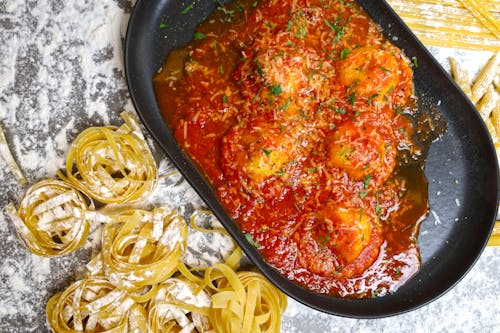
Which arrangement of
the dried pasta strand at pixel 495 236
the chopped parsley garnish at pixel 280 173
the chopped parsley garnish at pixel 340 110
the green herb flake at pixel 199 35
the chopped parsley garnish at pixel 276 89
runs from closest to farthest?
the chopped parsley garnish at pixel 276 89
the chopped parsley garnish at pixel 280 173
the chopped parsley garnish at pixel 340 110
the green herb flake at pixel 199 35
the dried pasta strand at pixel 495 236

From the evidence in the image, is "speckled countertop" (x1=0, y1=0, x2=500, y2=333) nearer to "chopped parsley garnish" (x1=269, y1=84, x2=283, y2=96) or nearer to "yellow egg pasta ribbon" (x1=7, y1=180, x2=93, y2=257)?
"yellow egg pasta ribbon" (x1=7, y1=180, x2=93, y2=257)

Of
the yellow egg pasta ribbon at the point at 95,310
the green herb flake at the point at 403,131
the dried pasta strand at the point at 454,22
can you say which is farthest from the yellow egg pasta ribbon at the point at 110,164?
the dried pasta strand at the point at 454,22

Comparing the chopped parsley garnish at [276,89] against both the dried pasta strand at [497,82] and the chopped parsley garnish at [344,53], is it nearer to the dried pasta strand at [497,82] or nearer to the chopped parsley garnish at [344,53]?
the chopped parsley garnish at [344,53]

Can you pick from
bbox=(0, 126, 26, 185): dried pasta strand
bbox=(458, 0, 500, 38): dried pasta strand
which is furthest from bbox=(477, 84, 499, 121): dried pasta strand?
bbox=(0, 126, 26, 185): dried pasta strand

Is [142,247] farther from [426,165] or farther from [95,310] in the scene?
[426,165]

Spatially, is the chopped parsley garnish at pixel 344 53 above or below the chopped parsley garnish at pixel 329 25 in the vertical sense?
below

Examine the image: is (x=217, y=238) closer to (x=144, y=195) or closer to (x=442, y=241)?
(x=144, y=195)

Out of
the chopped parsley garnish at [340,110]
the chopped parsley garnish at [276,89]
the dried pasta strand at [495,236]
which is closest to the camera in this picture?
the chopped parsley garnish at [276,89]

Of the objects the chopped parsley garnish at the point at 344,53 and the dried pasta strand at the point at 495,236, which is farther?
the dried pasta strand at the point at 495,236
